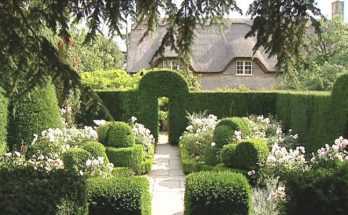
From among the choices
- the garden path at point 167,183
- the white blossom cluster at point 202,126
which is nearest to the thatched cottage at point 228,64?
the garden path at point 167,183

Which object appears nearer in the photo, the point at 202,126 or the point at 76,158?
the point at 76,158

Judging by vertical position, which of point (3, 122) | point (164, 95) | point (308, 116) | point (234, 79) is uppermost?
point (234, 79)

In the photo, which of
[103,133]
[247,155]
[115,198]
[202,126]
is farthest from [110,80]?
[115,198]

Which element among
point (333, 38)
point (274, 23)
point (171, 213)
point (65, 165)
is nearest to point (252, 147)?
point (171, 213)

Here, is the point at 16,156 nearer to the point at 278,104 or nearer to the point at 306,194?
the point at 306,194

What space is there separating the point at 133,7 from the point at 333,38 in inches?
992

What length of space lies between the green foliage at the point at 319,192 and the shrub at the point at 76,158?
4.76 metres

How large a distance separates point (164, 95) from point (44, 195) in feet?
44.5

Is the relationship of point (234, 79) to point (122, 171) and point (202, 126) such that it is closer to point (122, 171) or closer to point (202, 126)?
point (202, 126)

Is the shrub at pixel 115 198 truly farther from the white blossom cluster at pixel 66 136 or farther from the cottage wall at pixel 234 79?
the cottage wall at pixel 234 79

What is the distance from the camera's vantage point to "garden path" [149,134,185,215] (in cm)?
900

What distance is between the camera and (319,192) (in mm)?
4547

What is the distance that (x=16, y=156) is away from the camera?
30.8ft

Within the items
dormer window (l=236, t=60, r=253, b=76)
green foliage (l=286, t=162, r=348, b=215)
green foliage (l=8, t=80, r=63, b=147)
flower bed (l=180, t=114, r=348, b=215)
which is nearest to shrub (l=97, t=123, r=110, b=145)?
green foliage (l=8, t=80, r=63, b=147)
